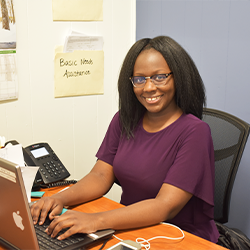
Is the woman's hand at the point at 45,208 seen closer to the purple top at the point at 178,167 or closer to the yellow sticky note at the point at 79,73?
the purple top at the point at 178,167

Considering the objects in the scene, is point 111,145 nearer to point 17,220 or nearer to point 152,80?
point 152,80

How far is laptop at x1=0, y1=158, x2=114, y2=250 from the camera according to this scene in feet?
2.45

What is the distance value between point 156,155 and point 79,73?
820 mm

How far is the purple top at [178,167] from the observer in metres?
1.11

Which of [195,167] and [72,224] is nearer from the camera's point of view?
[72,224]

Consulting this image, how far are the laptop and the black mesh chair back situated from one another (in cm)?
63

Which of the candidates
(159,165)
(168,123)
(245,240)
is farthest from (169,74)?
(245,240)

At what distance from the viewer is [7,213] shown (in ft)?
2.72

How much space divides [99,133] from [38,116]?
0.43m

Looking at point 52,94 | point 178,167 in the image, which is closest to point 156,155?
point 178,167

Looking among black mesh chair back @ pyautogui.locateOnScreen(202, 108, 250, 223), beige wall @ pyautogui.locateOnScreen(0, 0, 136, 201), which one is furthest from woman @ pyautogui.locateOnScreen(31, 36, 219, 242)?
beige wall @ pyautogui.locateOnScreen(0, 0, 136, 201)

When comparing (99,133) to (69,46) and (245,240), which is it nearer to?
(69,46)

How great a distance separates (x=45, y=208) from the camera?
42.2 inches

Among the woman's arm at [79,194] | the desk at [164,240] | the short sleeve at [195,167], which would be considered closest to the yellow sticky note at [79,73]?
the woman's arm at [79,194]
